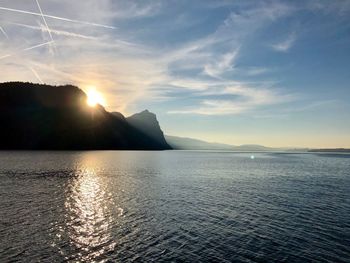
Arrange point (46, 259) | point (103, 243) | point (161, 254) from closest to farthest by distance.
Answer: point (46, 259) < point (161, 254) < point (103, 243)

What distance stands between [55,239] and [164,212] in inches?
728

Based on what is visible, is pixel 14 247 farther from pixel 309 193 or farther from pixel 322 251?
pixel 309 193

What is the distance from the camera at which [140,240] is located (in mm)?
33156

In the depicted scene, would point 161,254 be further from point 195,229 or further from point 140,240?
point 195,229

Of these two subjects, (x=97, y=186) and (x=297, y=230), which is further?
(x=97, y=186)

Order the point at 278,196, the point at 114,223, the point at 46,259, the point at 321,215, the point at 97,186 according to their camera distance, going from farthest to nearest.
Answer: the point at 97,186, the point at 278,196, the point at 321,215, the point at 114,223, the point at 46,259

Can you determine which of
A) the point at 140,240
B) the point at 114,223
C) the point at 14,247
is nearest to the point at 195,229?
the point at 140,240

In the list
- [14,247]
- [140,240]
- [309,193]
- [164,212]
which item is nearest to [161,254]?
[140,240]

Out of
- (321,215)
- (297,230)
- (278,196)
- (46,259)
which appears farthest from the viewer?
(278,196)

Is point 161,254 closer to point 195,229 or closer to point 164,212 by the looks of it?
point 195,229

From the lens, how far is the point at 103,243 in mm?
32062

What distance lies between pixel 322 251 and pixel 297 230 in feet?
23.5

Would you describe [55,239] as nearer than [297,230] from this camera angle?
Yes

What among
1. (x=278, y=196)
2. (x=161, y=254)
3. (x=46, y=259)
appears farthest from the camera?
(x=278, y=196)
